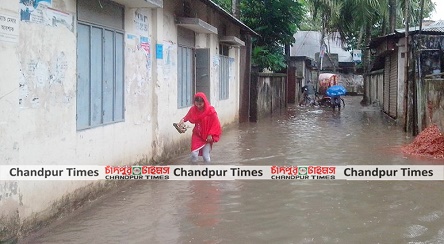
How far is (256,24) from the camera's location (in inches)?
914

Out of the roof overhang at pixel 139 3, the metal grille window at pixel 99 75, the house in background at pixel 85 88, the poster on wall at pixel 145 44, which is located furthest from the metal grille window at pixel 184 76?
the metal grille window at pixel 99 75

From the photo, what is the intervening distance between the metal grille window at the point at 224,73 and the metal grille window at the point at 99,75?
8.23 metres

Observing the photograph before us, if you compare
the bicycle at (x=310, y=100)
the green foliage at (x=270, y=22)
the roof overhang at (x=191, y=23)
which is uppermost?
the green foliage at (x=270, y=22)

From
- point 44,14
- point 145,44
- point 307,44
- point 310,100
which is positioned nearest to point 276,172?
point 145,44

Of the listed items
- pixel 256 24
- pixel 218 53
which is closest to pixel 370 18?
pixel 256 24

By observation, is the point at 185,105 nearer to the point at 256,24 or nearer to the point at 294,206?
the point at 294,206

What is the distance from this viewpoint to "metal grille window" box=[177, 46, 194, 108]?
460 inches

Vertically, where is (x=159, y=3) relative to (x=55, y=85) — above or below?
above

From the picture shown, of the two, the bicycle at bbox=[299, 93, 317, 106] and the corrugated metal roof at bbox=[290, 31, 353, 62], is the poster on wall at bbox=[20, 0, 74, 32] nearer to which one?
the bicycle at bbox=[299, 93, 317, 106]

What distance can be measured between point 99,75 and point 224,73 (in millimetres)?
9790

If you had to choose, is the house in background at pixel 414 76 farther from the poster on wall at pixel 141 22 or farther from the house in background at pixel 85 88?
the poster on wall at pixel 141 22

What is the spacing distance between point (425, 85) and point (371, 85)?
709 inches

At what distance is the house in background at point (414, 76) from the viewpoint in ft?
42.8

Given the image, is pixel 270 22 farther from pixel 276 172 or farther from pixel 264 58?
pixel 276 172
